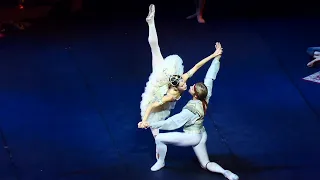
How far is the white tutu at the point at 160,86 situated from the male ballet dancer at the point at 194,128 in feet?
0.65

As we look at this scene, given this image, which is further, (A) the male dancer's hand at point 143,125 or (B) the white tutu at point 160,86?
(B) the white tutu at point 160,86

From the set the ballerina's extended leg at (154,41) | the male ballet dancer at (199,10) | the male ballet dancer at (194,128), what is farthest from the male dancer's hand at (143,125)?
the male ballet dancer at (199,10)

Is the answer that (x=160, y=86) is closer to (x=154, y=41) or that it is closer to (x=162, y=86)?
(x=162, y=86)

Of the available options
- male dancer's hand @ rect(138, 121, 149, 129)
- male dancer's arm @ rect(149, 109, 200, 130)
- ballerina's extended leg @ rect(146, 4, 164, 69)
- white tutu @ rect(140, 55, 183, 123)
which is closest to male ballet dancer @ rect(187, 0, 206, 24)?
ballerina's extended leg @ rect(146, 4, 164, 69)

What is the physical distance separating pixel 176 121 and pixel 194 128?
21 cm

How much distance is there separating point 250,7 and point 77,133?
381 centimetres

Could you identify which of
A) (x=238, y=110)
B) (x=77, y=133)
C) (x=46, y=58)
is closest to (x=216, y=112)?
(x=238, y=110)

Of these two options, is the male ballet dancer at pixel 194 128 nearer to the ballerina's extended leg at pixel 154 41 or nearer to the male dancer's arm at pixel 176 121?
the male dancer's arm at pixel 176 121

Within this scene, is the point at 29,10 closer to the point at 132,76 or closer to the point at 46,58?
the point at 46,58

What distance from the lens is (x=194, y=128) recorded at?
6.57 meters

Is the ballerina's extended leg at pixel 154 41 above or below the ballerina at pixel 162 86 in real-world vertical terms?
above

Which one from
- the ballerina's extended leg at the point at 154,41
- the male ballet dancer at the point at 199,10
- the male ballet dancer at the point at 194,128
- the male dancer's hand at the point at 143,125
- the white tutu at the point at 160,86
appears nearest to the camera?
the male dancer's hand at the point at 143,125

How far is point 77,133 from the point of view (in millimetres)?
7402

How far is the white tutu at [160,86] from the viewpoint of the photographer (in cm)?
661
